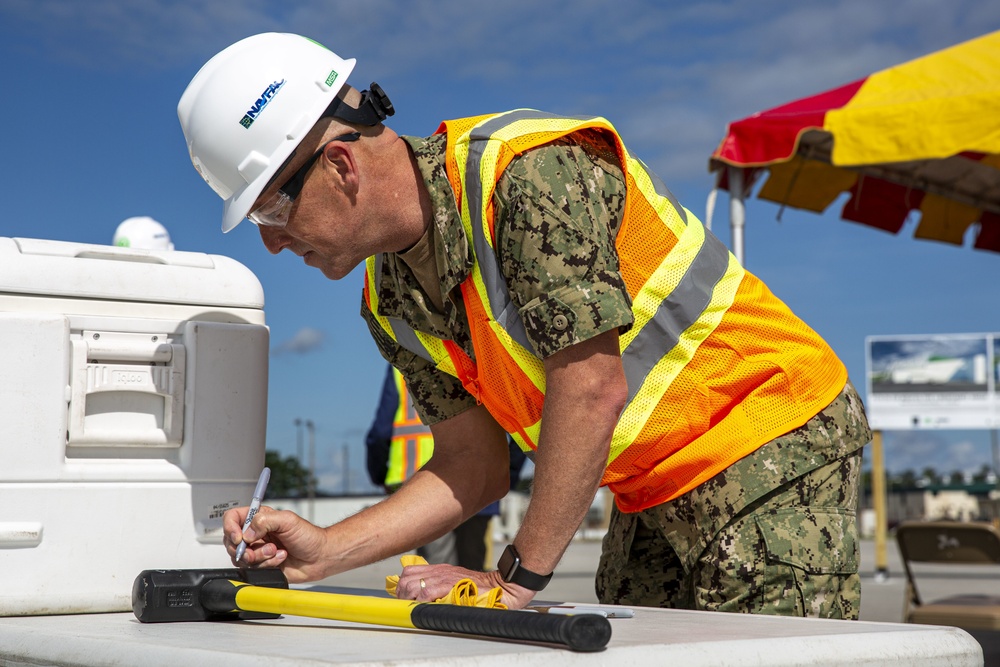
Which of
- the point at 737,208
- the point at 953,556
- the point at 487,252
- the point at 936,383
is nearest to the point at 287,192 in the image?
the point at 487,252

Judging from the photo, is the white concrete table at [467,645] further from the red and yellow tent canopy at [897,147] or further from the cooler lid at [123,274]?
the red and yellow tent canopy at [897,147]

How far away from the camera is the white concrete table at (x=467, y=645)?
1081 mm

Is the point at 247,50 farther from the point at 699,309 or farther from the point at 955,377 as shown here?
the point at 955,377

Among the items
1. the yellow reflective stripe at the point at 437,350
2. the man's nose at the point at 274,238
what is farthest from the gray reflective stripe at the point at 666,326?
the man's nose at the point at 274,238

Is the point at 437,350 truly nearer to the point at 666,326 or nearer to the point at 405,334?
the point at 405,334

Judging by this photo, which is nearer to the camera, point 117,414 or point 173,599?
point 173,599

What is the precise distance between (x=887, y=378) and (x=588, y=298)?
951cm

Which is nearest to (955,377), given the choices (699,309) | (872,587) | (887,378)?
(887,378)

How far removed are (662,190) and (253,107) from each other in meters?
0.73

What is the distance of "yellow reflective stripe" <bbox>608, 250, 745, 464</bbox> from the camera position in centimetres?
185

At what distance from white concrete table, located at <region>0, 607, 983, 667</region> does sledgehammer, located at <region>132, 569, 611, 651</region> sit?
16 millimetres

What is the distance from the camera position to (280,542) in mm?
1932

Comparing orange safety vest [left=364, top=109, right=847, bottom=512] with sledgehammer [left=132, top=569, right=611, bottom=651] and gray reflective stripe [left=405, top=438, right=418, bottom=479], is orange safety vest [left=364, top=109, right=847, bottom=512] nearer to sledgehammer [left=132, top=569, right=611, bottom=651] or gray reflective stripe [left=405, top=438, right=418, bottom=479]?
sledgehammer [left=132, top=569, right=611, bottom=651]

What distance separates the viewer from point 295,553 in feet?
6.39
